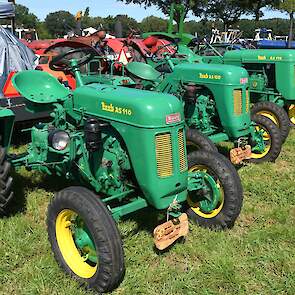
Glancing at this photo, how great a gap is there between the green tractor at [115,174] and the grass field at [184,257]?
0.63ft

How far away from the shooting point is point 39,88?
3.89 metres

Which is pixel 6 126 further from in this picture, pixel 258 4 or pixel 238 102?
pixel 258 4

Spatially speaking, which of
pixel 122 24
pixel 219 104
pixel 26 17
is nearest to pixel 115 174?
pixel 219 104

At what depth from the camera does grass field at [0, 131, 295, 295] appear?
2.76 meters

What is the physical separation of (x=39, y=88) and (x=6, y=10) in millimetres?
5724

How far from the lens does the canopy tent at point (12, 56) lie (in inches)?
276

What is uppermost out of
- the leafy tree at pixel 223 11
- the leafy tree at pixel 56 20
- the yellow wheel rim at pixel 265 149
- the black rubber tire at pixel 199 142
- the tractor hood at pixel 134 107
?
the leafy tree at pixel 56 20

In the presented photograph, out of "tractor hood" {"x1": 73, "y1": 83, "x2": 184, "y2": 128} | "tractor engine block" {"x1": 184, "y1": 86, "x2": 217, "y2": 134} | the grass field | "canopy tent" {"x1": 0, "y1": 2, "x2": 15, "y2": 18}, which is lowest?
the grass field

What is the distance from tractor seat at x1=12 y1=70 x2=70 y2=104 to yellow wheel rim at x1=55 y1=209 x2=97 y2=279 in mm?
1179

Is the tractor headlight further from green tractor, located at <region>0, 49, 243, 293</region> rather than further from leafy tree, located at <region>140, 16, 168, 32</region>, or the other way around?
leafy tree, located at <region>140, 16, 168, 32</region>

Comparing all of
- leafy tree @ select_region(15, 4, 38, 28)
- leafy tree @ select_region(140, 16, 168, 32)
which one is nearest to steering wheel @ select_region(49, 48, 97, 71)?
leafy tree @ select_region(140, 16, 168, 32)

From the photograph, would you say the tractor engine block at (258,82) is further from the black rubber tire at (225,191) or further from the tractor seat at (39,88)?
the tractor seat at (39,88)

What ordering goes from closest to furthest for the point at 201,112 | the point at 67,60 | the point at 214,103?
1. the point at 67,60
2. the point at 214,103
3. the point at 201,112

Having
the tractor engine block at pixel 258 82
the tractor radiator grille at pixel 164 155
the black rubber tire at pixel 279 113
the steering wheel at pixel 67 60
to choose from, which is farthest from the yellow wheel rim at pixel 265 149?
the tractor radiator grille at pixel 164 155
